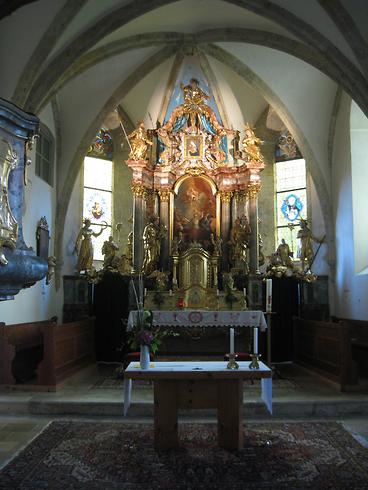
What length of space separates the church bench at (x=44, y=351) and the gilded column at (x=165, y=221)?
2673mm

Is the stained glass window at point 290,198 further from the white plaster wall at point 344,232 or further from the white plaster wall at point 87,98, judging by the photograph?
the white plaster wall at point 87,98

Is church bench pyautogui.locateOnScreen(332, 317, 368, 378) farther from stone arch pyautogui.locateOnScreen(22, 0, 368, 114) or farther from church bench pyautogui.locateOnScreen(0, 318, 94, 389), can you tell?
church bench pyautogui.locateOnScreen(0, 318, 94, 389)

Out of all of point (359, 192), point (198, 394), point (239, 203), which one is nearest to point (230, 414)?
point (198, 394)

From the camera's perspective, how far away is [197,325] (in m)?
11.3

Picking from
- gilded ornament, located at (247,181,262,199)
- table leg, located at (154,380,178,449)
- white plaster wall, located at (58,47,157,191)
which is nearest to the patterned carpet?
table leg, located at (154,380,178,449)

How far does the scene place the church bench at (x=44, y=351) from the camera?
851 centimetres

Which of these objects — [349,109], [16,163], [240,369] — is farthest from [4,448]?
[349,109]

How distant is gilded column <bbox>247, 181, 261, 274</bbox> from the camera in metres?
13.6

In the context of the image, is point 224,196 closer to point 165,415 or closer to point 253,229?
point 253,229

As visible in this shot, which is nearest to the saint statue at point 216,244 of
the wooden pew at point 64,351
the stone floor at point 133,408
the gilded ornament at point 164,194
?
the gilded ornament at point 164,194

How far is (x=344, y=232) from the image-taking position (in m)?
12.5

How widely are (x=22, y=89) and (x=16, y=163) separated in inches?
206

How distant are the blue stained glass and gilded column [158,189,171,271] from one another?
146 inches

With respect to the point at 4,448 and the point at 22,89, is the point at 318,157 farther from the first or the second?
the point at 4,448
